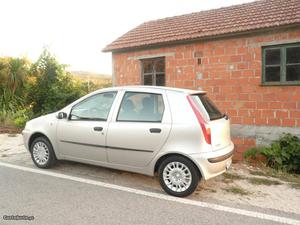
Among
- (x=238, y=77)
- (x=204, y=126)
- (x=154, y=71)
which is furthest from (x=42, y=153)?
(x=238, y=77)

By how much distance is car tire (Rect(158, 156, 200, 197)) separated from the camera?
438 centimetres

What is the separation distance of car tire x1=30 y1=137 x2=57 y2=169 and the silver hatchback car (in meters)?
0.13

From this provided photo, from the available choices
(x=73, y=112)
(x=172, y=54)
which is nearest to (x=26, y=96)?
(x=172, y=54)

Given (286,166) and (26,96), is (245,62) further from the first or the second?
(26,96)

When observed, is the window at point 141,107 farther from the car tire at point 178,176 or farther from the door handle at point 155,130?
the car tire at point 178,176

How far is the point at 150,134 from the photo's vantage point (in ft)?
15.1

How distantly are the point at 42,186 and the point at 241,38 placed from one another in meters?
6.17

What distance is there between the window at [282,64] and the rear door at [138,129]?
4.15 metres

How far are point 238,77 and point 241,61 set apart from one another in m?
0.44

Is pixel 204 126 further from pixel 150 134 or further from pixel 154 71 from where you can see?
pixel 154 71

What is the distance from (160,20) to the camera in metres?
11.1

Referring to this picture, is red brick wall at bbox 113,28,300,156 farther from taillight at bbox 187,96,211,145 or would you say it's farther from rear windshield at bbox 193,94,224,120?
taillight at bbox 187,96,211,145

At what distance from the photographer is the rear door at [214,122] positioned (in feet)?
14.7

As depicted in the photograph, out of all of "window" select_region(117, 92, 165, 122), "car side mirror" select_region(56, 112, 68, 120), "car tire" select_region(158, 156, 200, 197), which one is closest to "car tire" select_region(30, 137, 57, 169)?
"car side mirror" select_region(56, 112, 68, 120)
